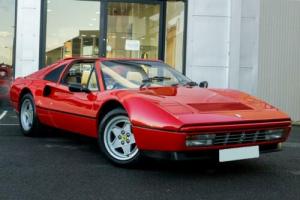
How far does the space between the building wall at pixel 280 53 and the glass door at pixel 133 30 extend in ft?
8.88

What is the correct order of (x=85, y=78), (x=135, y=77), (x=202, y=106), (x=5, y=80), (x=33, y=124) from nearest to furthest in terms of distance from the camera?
1. (x=202, y=106)
2. (x=135, y=77)
3. (x=85, y=78)
4. (x=33, y=124)
5. (x=5, y=80)

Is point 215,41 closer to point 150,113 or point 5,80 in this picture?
point 5,80

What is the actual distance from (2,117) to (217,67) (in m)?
5.06

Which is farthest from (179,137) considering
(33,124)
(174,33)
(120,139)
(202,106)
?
(174,33)

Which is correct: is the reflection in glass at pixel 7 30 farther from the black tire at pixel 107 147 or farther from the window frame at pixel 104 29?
the black tire at pixel 107 147

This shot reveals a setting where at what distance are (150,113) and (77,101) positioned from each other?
1434 mm

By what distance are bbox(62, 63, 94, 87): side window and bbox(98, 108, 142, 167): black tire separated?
81cm

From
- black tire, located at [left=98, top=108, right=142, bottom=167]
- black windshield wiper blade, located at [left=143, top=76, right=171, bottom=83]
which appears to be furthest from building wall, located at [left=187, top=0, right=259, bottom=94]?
black tire, located at [left=98, top=108, right=142, bottom=167]

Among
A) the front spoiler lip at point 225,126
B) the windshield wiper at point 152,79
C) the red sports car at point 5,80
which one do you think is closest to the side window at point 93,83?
the windshield wiper at point 152,79

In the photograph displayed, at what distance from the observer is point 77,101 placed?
5.95 m

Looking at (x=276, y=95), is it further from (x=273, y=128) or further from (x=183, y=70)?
(x=273, y=128)

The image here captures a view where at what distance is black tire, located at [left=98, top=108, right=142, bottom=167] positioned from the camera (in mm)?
5148

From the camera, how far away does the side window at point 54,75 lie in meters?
6.82

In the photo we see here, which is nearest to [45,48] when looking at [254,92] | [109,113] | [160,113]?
[254,92]
